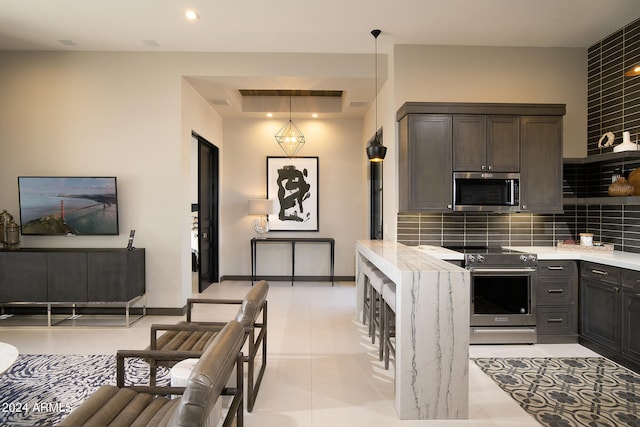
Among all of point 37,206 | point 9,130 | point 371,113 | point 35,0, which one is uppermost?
point 35,0

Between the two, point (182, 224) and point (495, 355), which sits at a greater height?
point (182, 224)

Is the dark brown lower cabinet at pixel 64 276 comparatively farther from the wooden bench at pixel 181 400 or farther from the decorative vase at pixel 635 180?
the decorative vase at pixel 635 180

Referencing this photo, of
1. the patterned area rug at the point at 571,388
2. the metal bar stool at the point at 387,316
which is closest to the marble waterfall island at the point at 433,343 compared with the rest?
the metal bar stool at the point at 387,316

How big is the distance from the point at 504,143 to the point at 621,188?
1.16 meters

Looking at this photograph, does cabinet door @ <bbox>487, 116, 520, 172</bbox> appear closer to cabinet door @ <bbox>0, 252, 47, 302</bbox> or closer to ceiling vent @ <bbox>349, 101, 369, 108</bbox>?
ceiling vent @ <bbox>349, 101, 369, 108</bbox>

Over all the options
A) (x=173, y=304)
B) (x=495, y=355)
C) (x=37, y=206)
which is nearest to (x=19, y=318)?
(x=37, y=206)

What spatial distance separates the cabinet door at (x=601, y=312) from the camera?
337 centimetres

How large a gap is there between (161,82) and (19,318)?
3.39 m

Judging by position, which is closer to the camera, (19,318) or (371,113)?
(19,318)

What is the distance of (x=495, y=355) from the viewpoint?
3.63 metres

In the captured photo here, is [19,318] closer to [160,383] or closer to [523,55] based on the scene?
[160,383]

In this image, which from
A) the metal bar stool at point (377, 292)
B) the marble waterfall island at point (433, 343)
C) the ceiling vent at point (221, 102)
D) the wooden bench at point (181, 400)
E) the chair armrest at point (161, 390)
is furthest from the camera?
the ceiling vent at point (221, 102)

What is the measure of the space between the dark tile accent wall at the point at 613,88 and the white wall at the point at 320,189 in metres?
3.58

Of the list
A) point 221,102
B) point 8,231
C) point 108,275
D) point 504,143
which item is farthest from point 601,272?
point 8,231
